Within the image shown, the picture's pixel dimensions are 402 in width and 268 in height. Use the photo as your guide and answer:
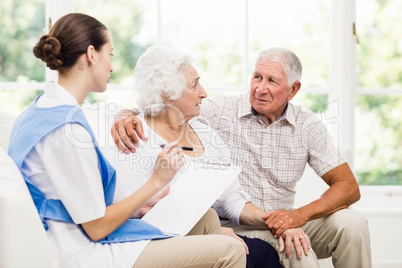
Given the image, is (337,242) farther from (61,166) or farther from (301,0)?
(301,0)

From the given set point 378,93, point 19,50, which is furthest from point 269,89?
point 19,50

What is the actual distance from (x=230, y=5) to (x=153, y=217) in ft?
6.48

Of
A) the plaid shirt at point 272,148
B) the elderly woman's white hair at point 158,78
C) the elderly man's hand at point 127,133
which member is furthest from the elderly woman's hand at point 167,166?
the plaid shirt at point 272,148

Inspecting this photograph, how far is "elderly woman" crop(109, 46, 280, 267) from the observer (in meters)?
2.04

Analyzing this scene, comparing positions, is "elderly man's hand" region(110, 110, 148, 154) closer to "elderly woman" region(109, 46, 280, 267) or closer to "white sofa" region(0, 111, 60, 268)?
"elderly woman" region(109, 46, 280, 267)

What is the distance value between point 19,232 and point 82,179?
212 millimetres

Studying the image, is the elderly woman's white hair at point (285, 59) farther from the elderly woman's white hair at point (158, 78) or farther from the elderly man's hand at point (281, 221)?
the elderly man's hand at point (281, 221)

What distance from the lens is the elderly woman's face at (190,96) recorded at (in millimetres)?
2129

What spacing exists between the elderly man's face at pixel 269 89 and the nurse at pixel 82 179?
0.97 metres

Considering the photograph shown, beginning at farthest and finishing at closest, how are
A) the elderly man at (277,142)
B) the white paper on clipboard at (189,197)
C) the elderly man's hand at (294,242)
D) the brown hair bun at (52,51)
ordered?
1. the elderly man at (277,142)
2. the elderly man's hand at (294,242)
3. the white paper on clipboard at (189,197)
4. the brown hair bun at (52,51)

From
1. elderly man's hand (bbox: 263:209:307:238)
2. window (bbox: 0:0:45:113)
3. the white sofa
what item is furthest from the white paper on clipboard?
window (bbox: 0:0:45:113)

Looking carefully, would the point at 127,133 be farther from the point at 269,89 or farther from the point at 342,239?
the point at 342,239

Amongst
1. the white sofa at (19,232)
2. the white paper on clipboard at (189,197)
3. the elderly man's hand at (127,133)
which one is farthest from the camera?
the elderly man's hand at (127,133)

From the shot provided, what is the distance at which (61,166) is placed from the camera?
136 centimetres
